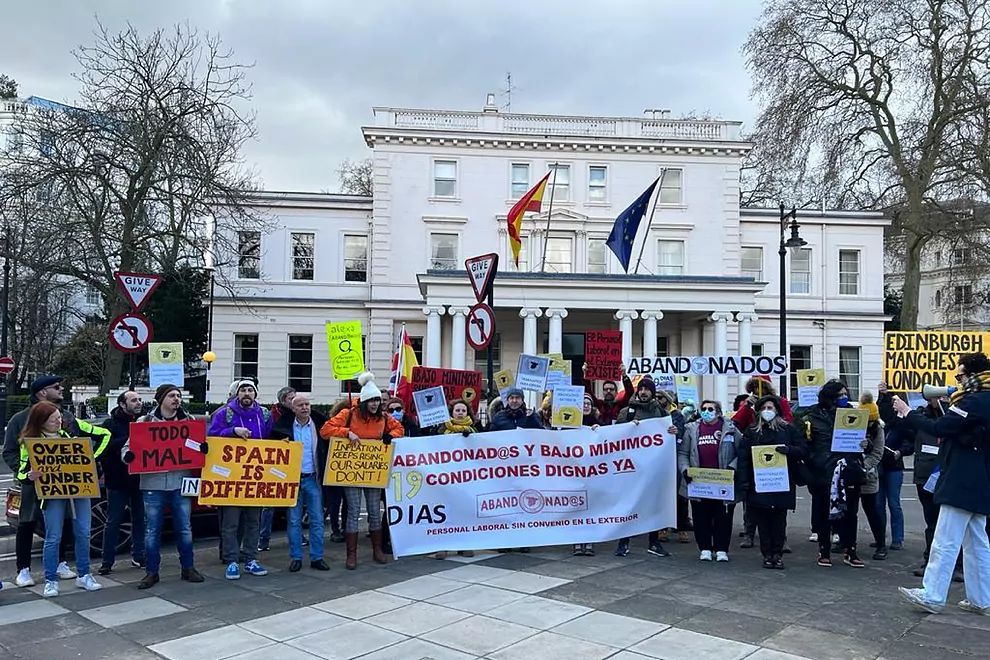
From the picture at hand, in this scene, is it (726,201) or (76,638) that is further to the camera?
(726,201)

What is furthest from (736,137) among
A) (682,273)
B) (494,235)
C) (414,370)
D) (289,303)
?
(414,370)

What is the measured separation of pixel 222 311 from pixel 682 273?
837 inches

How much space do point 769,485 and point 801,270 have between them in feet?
103

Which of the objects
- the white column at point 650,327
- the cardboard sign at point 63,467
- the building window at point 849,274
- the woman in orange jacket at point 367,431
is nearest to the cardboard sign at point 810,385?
the woman in orange jacket at point 367,431

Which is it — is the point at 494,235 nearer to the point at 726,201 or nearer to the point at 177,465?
the point at 726,201

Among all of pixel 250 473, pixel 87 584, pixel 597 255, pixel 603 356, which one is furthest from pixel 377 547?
pixel 597 255

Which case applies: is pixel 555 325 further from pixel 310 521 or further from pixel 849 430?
pixel 310 521

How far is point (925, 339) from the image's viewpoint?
10875 mm

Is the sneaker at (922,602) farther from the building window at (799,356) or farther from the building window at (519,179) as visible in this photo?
the building window at (799,356)

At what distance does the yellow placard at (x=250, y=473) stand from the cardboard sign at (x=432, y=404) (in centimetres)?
154

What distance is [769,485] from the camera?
771 centimetres

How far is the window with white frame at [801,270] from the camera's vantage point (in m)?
36.2

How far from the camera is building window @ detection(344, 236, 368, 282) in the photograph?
34781 millimetres

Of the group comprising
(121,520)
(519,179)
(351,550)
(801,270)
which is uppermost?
(519,179)
